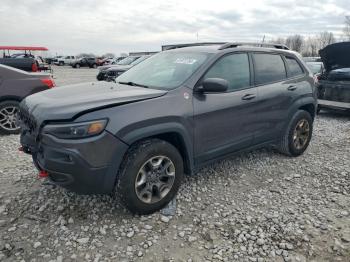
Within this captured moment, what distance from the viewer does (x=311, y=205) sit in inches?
142

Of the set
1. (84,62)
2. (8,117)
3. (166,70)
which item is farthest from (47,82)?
(84,62)

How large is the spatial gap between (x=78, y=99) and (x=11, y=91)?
3750 millimetres

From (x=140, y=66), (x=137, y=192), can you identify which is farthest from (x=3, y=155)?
(x=137, y=192)

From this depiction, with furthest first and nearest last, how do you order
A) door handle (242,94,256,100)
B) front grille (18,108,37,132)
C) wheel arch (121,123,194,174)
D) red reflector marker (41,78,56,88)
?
red reflector marker (41,78,56,88)
door handle (242,94,256,100)
front grille (18,108,37,132)
wheel arch (121,123,194,174)

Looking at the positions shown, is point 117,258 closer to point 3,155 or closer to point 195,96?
point 195,96

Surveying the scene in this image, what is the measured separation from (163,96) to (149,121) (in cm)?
36

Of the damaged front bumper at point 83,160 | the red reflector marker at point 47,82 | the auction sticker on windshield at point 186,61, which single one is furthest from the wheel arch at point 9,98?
the auction sticker on windshield at point 186,61

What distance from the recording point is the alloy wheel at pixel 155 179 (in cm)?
313

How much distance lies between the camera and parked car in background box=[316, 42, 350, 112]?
8023 millimetres

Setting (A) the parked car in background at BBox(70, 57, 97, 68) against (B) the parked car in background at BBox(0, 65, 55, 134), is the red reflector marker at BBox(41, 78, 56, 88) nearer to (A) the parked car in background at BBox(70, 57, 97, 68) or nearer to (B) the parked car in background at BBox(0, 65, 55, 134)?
(B) the parked car in background at BBox(0, 65, 55, 134)

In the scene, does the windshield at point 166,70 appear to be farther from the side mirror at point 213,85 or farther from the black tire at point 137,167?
the black tire at point 137,167

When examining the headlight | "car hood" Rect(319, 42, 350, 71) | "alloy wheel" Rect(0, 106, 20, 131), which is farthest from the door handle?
"car hood" Rect(319, 42, 350, 71)

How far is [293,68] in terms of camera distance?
4.89 metres

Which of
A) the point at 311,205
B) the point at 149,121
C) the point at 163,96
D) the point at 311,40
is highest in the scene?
the point at 311,40
